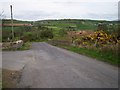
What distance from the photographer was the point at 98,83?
10586mm

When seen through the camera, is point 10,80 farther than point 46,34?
No

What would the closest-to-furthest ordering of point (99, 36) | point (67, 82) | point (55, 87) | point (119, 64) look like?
point (55, 87)
point (67, 82)
point (119, 64)
point (99, 36)

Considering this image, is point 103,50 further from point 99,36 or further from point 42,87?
point 42,87

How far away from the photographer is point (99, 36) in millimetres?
33250

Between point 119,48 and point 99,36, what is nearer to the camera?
point 119,48

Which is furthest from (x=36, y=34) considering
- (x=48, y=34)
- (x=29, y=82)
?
(x=29, y=82)

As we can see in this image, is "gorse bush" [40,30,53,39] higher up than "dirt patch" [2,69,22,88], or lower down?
lower down

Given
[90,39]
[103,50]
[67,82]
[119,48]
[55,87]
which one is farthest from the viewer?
[90,39]

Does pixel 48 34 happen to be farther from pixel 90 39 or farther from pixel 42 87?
pixel 42 87

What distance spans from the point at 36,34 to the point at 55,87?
93.0 metres

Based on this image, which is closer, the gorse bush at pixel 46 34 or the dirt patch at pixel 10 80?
the dirt patch at pixel 10 80

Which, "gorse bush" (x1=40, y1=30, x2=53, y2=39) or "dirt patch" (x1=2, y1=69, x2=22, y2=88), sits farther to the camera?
"gorse bush" (x1=40, y1=30, x2=53, y2=39)

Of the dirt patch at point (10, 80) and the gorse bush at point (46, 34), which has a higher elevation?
the dirt patch at point (10, 80)

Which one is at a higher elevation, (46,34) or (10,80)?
(10,80)
